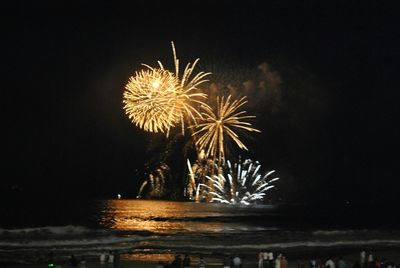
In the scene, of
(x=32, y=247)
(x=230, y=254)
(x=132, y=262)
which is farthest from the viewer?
(x=32, y=247)

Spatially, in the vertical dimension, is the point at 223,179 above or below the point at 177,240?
above

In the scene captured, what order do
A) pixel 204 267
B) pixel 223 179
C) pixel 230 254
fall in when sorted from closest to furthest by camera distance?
pixel 204 267, pixel 230 254, pixel 223 179

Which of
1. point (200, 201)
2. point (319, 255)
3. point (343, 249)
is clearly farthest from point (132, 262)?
→ point (200, 201)

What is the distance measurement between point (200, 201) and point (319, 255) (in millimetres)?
119831

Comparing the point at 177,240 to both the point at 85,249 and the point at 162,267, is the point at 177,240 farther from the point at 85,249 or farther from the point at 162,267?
the point at 162,267

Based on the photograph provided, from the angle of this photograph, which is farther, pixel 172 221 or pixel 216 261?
pixel 172 221

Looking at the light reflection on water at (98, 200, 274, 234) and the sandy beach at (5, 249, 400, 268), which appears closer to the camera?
the sandy beach at (5, 249, 400, 268)

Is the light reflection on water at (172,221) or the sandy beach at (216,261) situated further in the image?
the light reflection on water at (172,221)

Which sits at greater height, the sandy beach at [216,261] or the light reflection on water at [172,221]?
the light reflection on water at [172,221]

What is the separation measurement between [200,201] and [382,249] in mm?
116490

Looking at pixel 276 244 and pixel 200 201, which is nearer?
pixel 276 244

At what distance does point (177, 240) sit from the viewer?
4938 centimetres

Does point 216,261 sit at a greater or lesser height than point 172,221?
lesser

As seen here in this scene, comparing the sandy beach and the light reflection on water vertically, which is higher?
the light reflection on water
